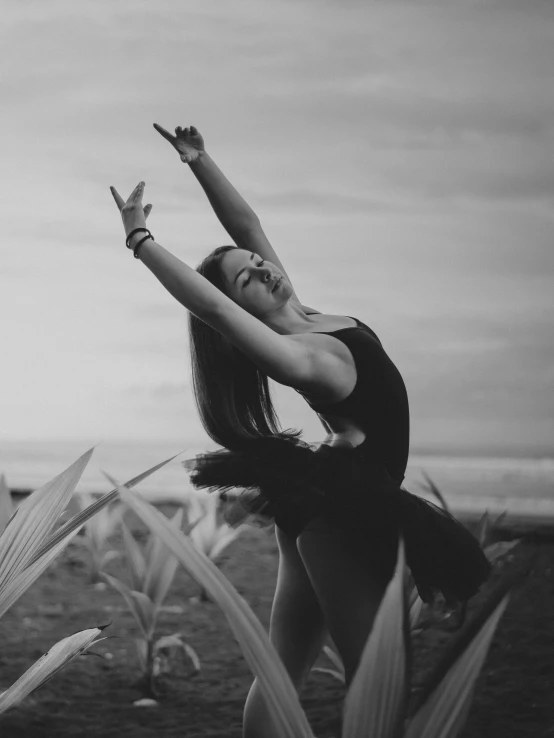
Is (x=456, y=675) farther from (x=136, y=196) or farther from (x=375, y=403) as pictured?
(x=136, y=196)

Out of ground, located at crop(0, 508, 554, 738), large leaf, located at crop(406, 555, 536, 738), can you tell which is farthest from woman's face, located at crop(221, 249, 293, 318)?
ground, located at crop(0, 508, 554, 738)

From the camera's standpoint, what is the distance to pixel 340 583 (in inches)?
26.5

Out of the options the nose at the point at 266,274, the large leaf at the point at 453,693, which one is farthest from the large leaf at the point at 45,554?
the large leaf at the point at 453,693

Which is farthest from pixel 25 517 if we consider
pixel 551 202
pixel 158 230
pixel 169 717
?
pixel 551 202

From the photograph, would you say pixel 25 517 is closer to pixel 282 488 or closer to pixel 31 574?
pixel 31 574

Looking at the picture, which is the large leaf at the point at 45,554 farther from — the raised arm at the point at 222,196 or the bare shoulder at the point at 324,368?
the raised arm at the point at 222,196

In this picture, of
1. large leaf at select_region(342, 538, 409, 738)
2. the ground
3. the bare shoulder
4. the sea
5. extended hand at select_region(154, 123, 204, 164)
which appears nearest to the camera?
large leaf at select_region(342, 538, 409, 738)

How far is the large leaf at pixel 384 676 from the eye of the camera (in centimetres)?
56

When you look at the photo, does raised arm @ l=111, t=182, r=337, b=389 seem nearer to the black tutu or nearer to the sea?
the black tutu

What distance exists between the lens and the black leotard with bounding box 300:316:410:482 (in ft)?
2.29

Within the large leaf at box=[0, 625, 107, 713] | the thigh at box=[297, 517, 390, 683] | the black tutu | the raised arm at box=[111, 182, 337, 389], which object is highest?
the raised arm at box=[111, 182, 337, 389]

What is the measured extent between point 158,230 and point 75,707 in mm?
772

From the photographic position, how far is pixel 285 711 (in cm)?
58

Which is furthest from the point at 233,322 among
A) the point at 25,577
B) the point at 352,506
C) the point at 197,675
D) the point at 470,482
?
the point at 470,482
